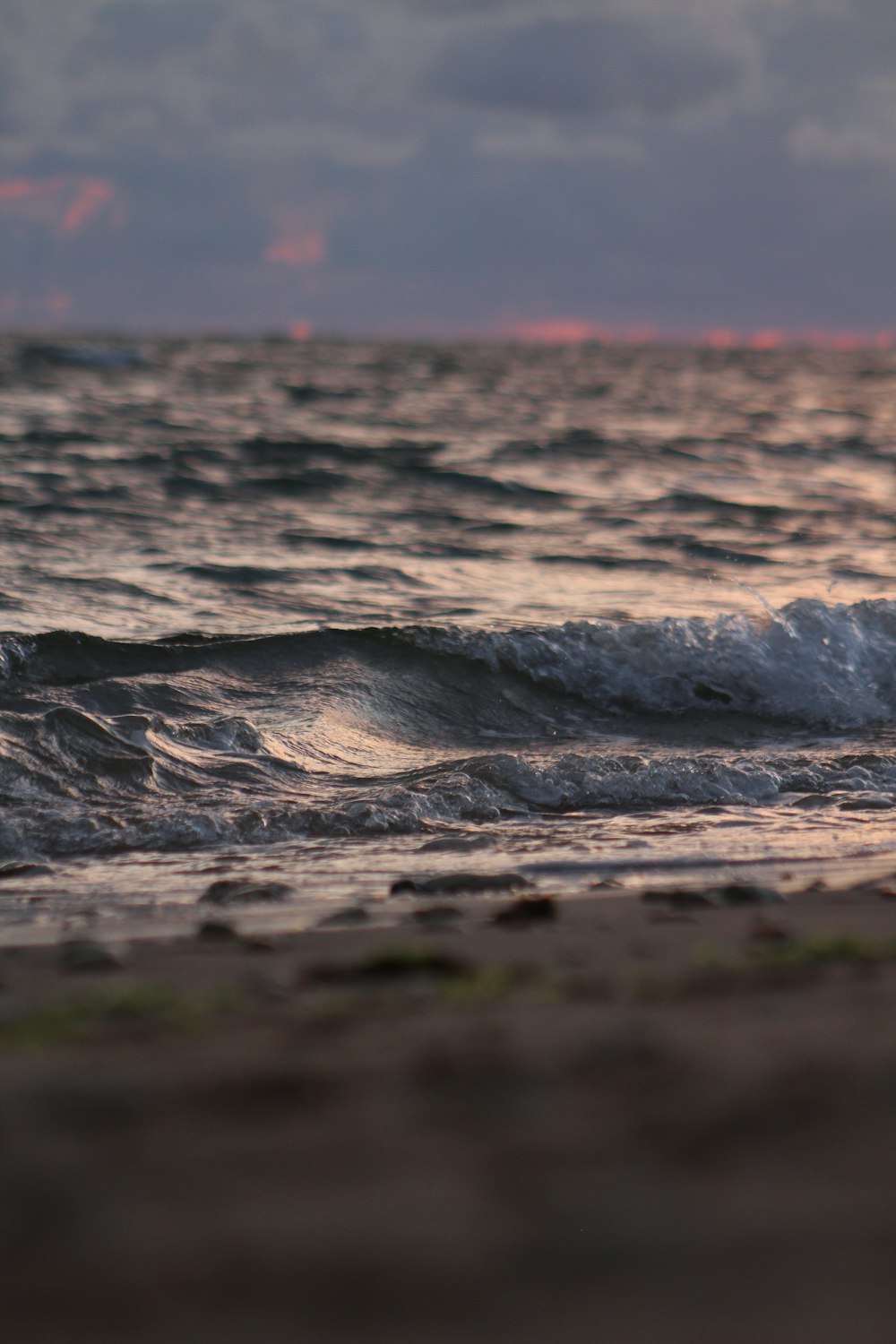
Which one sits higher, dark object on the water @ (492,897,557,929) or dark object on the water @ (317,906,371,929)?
dark object on the water @ (492,897,557,929)

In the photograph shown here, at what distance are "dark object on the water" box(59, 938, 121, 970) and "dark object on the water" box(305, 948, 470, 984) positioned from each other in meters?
0.47

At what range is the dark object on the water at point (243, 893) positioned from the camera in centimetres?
335

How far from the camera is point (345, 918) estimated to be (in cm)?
312

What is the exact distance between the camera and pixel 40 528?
393 inches

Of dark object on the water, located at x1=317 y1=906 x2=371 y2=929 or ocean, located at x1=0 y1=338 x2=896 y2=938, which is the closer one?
dark object on the water, located at x1=317 y1=906 x2=371 y2=929

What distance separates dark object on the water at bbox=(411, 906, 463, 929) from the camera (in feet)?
10.00

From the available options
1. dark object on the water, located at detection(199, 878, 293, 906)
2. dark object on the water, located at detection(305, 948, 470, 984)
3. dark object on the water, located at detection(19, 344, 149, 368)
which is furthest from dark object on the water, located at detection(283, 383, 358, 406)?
dark object on the water, located at detection(305, 948, 470, 984)

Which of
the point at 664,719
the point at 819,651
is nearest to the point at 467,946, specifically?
the point at 664,719

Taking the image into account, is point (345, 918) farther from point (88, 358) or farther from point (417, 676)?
point (88, 358)

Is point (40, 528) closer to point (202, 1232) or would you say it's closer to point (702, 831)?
point (702, 831)

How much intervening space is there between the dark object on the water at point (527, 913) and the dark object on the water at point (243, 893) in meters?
0.68

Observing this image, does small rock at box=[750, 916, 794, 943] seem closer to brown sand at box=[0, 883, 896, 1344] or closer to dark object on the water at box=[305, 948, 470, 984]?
brown sand at box=[0, 883, 896, 1344]

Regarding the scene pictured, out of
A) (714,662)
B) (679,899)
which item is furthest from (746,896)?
(714,662)

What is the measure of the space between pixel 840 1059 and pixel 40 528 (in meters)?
9.39
